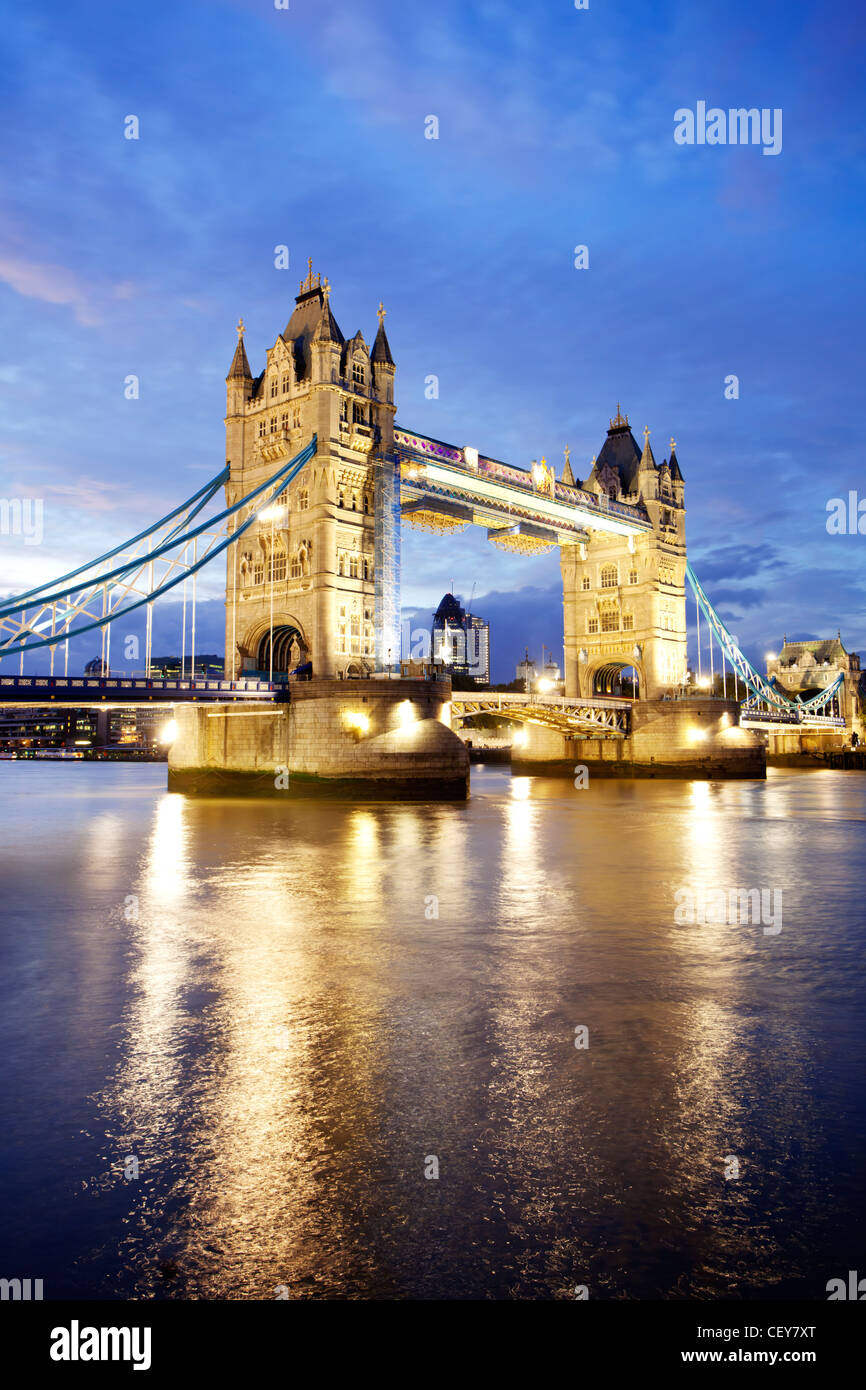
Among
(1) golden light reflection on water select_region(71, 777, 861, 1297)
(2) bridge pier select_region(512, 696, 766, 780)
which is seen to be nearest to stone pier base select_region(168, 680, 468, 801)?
(1) golden light reflection on water select_region(71, 777, 861, 1297)

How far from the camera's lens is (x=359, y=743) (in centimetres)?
3528

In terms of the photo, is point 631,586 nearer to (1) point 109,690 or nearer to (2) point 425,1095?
(1) point 109,690

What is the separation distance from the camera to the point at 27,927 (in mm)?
11117

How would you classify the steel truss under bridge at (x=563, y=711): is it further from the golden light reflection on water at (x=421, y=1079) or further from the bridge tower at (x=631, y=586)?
the golden light reflection on water at (x=421, y=1079)

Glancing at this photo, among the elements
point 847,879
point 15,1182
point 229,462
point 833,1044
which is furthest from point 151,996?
point 229,462

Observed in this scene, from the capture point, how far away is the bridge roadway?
103 feet

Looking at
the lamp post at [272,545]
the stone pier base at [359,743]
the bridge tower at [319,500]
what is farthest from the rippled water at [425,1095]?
the lamp post at [272,545]

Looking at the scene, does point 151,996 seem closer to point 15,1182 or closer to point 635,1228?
point 15,1182

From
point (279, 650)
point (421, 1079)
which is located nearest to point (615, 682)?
point (279, 650)

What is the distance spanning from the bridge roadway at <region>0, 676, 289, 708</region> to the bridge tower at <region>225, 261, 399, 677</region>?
5669 millimetres

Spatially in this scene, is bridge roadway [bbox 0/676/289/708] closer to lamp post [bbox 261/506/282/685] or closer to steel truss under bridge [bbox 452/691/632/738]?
lamp post [bbox 261/506/282/685]

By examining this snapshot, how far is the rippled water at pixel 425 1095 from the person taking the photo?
3730mm

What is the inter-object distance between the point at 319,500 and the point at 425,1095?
35.5m
